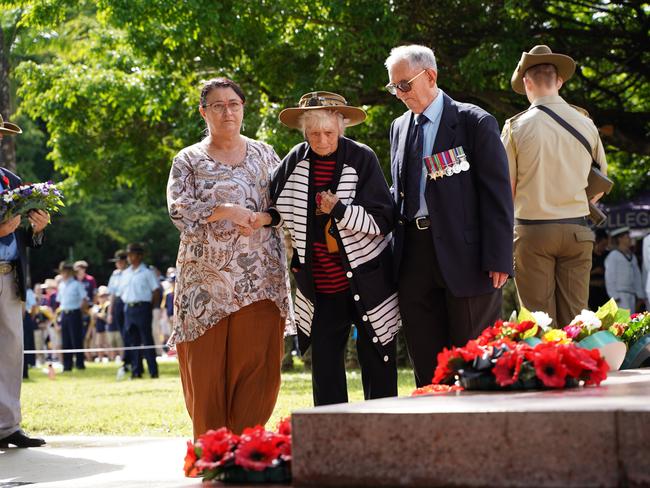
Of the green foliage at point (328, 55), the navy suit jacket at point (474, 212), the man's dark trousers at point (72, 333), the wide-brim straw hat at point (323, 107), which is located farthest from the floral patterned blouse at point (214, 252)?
the man's dark trousers at point (72, 333)

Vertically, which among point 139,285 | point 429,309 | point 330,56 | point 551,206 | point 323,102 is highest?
point 330,56

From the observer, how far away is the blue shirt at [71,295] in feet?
78.8

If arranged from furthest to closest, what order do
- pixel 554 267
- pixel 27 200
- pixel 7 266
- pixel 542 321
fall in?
1. pixel 7 266
2. pixel 27 200
3. pixel 554 267
4. pixel 542 321

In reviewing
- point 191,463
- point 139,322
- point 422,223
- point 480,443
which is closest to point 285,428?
point 191,463

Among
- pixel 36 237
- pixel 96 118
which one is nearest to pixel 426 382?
pixel 36 237

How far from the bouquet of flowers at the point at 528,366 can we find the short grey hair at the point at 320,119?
209cm

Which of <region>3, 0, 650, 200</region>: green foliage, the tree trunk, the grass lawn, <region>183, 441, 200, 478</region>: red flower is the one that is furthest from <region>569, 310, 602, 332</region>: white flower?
the tree trunk

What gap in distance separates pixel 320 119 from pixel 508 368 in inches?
92.8

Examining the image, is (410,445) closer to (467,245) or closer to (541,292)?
(467,245)

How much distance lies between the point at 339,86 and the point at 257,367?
11.1 meters

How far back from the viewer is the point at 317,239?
21.8 ft

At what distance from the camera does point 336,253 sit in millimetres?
6617

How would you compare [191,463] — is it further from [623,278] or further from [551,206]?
[623,278]

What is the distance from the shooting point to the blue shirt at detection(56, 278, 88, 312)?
2402 centimetres
